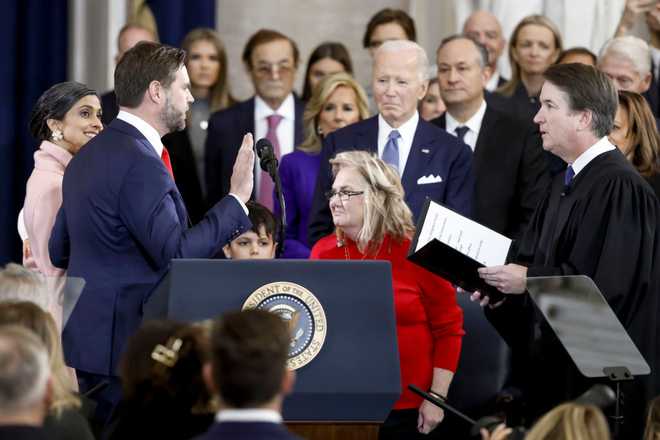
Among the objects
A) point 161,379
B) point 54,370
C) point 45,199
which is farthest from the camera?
point 45,199

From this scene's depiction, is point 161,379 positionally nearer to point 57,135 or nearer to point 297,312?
point 297,312

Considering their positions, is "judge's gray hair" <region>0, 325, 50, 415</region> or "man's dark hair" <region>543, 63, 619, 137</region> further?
"man's dark hair" <region>543, 63, 619, 137</region>

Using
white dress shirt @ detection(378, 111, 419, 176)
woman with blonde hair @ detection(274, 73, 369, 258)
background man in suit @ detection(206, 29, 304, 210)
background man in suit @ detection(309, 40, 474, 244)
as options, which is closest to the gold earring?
background man in suit @ detection(309, 40, 474, 244)

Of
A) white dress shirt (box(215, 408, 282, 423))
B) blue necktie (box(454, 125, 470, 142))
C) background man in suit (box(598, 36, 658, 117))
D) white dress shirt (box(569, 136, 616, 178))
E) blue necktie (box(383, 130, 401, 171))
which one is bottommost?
white dress shirt (box(215, 408, 282, 423))

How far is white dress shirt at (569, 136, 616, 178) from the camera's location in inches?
208

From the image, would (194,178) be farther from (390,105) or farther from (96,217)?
(96,217)

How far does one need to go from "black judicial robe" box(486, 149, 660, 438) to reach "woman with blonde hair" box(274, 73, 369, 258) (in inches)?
72.2

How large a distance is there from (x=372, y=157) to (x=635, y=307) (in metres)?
1.24

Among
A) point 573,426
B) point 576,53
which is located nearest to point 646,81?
point 576,53

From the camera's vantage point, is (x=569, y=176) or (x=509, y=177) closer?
(x=569, y=176)

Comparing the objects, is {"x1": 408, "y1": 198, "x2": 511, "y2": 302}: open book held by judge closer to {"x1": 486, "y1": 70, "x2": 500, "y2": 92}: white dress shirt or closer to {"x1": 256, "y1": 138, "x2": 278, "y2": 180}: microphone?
{"x1": 256, "y1": 138, "x2": 278, "y2": 180}: microphone

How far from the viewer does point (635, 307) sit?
202 inches

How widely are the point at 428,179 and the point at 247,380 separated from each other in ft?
11.0

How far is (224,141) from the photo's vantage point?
777 centimetres
